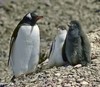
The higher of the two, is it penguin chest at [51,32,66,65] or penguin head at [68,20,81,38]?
penguin head at [68,20,81,38]

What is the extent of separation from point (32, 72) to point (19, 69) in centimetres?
17

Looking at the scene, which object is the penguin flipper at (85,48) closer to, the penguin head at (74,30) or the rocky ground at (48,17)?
the penguin head at (74,30)

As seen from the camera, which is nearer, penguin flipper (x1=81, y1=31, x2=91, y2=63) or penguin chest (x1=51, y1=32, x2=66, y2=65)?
penguin flipper (x1=81, y1=31, x2=91, y2=63)

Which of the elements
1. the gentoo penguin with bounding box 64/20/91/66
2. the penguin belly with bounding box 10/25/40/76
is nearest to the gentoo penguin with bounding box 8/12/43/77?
the penguin belly with bounding box 10/25/40/76

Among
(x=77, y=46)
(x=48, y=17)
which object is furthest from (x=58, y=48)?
(x=48, y=17)

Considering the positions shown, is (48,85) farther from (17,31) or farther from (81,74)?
(17,31)

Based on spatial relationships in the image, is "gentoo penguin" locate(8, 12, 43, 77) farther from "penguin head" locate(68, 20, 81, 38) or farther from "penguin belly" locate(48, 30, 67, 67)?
"penguin head" locate(68, 20, 81, 38)

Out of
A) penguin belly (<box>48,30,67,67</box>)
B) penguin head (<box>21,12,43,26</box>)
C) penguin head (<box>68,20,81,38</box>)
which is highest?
penguin head (<box>21,12,43,26</box>)

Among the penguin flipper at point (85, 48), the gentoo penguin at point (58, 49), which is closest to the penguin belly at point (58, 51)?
the gentoo penguin at point (58, 49)

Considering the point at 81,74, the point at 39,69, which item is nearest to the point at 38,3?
the point at 39,69

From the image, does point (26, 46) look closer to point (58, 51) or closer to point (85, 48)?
point (58, 51)

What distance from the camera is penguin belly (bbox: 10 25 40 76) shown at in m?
5.95

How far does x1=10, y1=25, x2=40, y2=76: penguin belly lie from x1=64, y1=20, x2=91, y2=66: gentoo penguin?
0.40 metres

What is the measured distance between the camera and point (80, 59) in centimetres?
591
